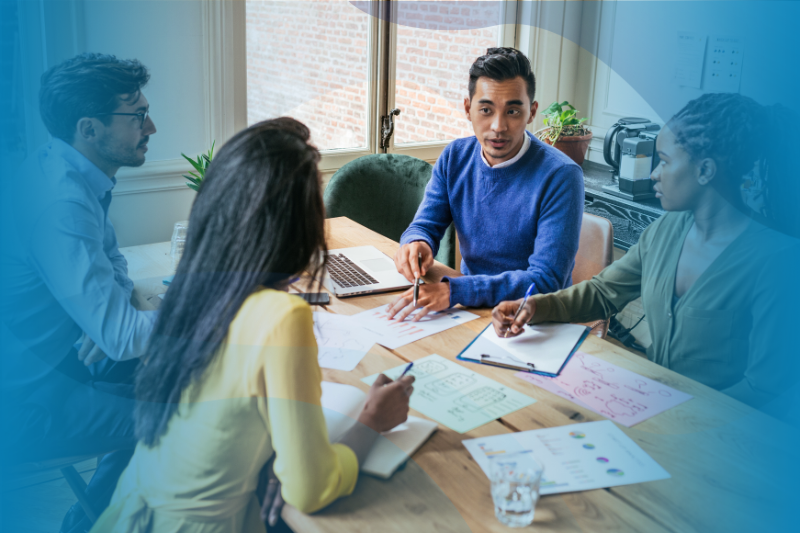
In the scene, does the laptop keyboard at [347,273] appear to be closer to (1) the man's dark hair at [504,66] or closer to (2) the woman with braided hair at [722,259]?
(2) the woman with braided hair at [722,259]

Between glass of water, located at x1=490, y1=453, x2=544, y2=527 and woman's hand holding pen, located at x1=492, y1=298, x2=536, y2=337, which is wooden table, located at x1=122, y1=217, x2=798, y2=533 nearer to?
glass of water, located at x1=490, y1=453, x2=544, y2=527

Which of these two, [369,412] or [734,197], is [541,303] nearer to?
[734,197]

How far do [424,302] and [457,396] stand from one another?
33cm

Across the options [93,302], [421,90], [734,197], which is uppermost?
[421,90]

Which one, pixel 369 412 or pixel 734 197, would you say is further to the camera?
pixel 734 197

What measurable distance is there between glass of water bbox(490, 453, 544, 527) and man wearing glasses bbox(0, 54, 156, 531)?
20.5 inches

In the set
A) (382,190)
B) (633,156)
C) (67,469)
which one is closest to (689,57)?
(633,156)

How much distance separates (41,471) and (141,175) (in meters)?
1.00

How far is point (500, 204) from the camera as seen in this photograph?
147 cm

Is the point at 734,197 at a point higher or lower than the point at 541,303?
higher

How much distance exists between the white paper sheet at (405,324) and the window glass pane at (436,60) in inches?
58.9

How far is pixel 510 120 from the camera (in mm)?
1400

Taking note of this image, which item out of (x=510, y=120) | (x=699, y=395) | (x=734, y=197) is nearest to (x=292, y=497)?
(x=699, y=395)
